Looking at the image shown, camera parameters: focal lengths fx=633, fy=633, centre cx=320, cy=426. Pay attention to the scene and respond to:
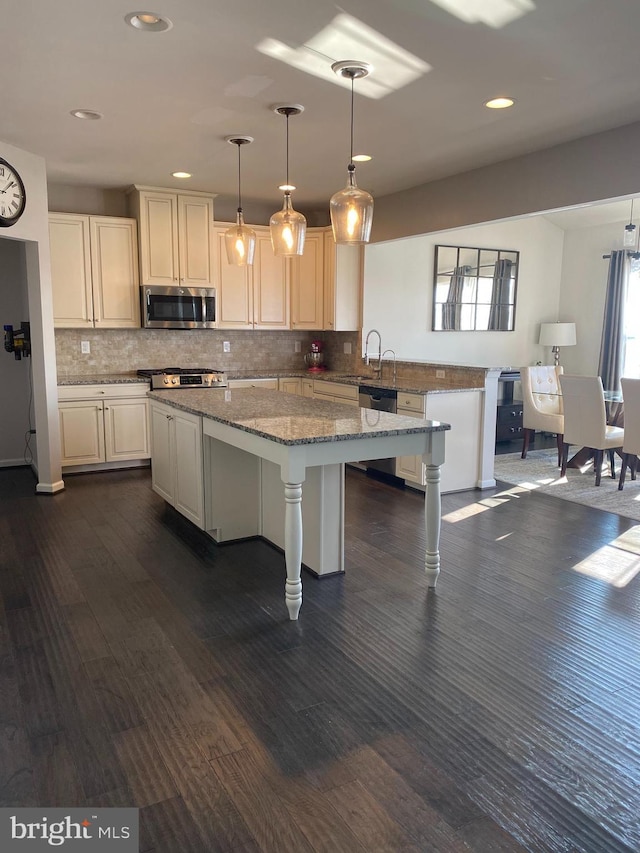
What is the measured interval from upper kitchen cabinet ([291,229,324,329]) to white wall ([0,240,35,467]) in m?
2.72

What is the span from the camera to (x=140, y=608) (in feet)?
10.4

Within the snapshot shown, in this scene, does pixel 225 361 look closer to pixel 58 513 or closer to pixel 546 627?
pixel 58 513

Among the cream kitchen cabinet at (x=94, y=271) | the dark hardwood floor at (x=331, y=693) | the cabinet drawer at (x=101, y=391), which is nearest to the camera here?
the dark hardwood floor at (x=331, y=693)

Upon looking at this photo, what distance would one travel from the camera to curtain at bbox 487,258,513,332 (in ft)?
26.1

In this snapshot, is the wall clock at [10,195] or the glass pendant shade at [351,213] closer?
the glass pendant shade at [351,213]

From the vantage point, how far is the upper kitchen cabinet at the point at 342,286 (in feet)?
21.6

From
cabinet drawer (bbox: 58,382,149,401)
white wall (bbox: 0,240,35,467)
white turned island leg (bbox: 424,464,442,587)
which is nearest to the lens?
white turned island leg (bbox: 424,464,442,587)

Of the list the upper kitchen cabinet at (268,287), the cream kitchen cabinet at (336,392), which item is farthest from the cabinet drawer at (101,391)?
the cream kitchen cabinet at (336,392)

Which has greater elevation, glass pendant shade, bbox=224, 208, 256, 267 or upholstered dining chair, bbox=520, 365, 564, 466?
glass pendant shade, bbox=224, 208, 256, 267

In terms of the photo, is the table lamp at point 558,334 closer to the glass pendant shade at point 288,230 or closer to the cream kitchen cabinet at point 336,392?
the cream kitchen cabinet at point 336,392

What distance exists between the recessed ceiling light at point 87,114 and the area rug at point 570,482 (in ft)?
14.2

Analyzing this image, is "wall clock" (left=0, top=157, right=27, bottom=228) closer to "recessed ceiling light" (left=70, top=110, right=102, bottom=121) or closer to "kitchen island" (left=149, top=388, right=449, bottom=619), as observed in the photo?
"recessed ceiling light" (left=70, top=110, right=102, bottom=121)

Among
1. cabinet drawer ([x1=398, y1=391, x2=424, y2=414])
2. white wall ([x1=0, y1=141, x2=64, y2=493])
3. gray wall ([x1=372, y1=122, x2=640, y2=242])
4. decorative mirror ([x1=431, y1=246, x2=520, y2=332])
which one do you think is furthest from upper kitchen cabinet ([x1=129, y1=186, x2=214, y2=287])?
decorative mirror ([x1=431, y1=246, x2=520, y2=332])

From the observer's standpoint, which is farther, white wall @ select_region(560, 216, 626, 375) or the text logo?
white wall @ select_region(560, 216, 626, 375)
